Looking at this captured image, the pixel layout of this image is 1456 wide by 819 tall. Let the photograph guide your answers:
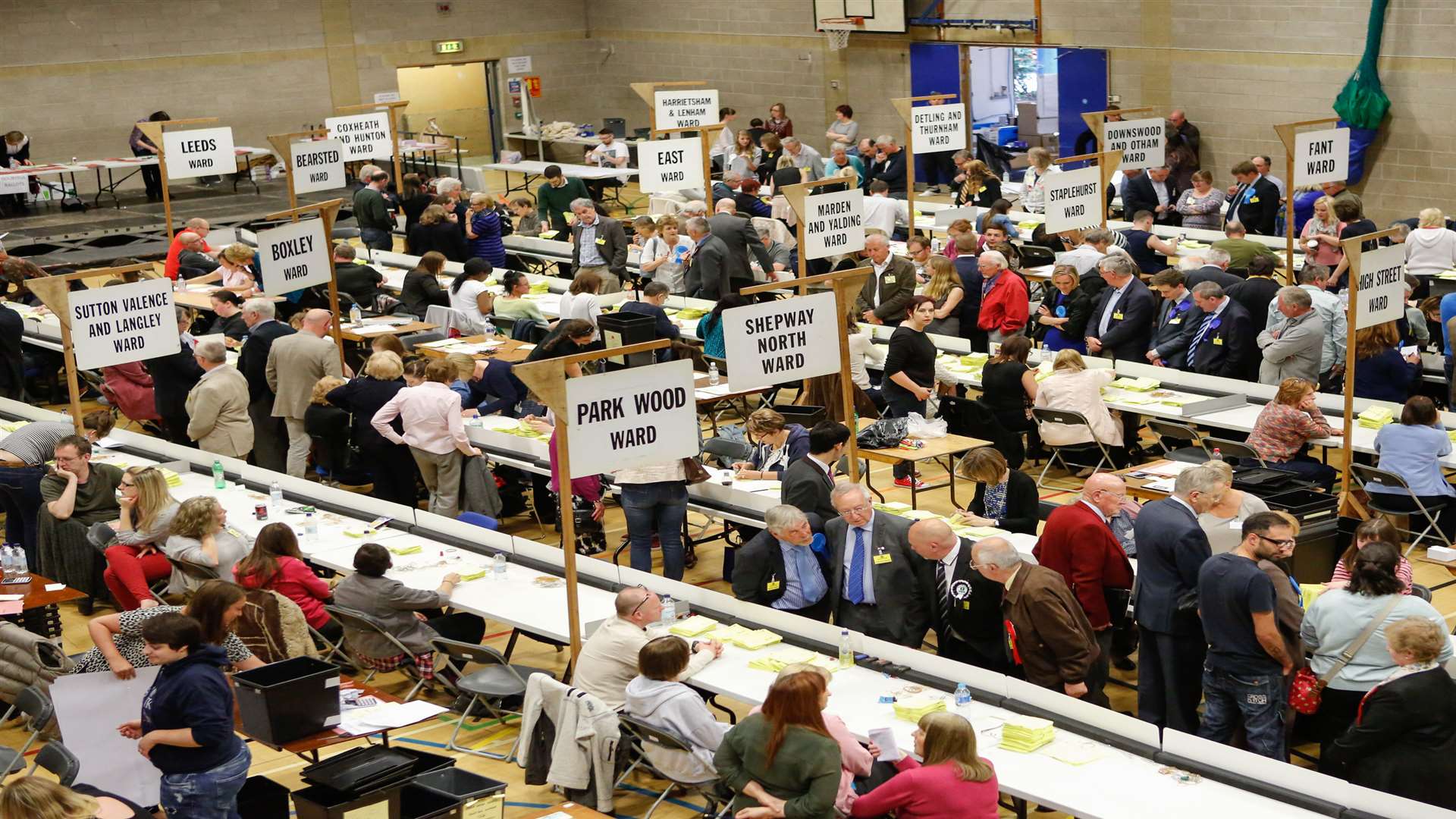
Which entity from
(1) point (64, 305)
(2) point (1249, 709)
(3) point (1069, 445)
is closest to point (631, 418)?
(2) point (1249, 709)

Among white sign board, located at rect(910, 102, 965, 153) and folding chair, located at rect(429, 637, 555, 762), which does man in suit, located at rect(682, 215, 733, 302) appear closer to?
white sign board, located at rect(910, 102, 965, 153)

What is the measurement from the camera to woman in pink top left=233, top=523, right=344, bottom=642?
7.54 metres

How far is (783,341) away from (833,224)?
4417mm

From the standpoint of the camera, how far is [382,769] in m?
6.02

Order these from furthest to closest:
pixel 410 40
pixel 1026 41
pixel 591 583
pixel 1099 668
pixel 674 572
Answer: pixel 410 40, pixel 1026 41, pixel 674 572, pixel 591 583, pixel 1099 668

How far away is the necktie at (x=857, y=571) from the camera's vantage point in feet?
23.9

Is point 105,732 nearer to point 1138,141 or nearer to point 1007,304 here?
point 1007,304

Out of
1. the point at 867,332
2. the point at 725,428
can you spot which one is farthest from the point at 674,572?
the point at 867,332

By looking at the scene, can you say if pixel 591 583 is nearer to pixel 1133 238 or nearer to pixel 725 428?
pixel 725 428

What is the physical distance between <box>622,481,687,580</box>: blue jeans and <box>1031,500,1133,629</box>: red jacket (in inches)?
86.5

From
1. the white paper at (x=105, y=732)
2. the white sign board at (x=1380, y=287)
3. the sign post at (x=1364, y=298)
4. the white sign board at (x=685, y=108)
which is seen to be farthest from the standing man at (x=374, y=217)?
the white paper at (x=105, y=732)

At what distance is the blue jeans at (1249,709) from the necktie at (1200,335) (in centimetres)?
506

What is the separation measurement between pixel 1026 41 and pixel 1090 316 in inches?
403

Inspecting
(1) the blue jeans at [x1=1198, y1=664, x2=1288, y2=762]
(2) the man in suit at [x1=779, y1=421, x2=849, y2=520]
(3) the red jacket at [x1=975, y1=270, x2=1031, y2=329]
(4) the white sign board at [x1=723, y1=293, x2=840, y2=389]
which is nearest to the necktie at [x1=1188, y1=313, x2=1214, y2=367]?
(3) the red jacket at [x1=975, y1=270, x2=1031, y2=329]
